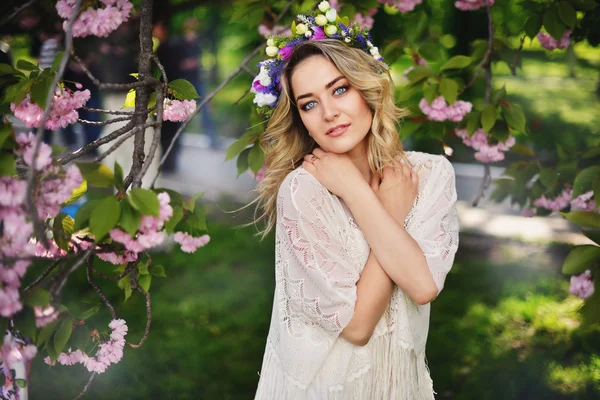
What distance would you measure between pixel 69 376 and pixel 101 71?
263 centimetres

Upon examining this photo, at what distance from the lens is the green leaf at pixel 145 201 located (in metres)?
1.33

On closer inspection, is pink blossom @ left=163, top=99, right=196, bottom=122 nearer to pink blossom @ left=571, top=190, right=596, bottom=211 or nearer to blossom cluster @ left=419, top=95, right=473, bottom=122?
blossom cluster @ left=419, top=95, right=473, bottom=122

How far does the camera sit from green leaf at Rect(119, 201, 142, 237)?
1.33 metres

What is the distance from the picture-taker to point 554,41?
271cm

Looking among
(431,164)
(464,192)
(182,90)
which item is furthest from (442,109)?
(464,192)

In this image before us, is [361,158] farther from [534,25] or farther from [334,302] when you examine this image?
[534,25]

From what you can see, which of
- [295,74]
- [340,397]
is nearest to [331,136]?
[295,74]

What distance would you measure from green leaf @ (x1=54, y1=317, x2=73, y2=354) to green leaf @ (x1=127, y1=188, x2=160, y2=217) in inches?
24.1

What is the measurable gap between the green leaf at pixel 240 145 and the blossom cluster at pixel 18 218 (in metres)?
0.99

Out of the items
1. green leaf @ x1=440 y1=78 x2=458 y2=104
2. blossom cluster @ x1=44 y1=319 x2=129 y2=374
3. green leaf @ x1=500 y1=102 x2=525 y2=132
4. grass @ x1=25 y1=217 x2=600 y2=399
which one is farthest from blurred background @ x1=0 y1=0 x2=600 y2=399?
green leaf @ x1=500 y1=102 x2=525 y2=132

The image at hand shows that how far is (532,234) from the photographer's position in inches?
238

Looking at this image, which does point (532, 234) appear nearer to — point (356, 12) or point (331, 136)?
point (356, 12)

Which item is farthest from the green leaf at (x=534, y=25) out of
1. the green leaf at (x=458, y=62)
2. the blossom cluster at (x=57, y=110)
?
the blossom cluster at (x=57, y=110)

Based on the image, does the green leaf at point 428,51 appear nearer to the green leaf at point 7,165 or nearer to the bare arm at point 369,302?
the bare arm at point 369,302
